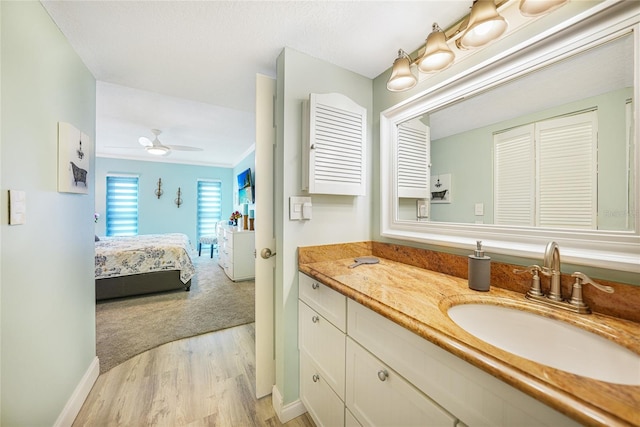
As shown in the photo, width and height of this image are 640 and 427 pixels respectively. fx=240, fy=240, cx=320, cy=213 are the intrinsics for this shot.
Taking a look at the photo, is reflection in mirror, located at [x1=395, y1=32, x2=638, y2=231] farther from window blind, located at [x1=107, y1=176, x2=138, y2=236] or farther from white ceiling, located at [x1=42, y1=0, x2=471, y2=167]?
window blind, located at [x1=107, y1=176, x2=138, y2=236]

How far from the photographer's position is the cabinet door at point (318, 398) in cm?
108

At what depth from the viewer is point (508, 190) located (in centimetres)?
104

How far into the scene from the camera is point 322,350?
1181 millimetres

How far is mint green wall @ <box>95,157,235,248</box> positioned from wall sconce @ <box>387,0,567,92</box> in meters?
5.82

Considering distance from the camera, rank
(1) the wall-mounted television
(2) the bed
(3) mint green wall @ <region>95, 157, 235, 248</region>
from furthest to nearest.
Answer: (3) mint green wall @ <region>95, 157, 235, 248</region>, (1) the wall-mounted television, (2) the bed

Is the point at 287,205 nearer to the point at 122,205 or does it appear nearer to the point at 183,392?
the point at 183,392

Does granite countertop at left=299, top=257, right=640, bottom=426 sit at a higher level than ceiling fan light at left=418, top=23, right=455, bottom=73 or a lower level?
lower

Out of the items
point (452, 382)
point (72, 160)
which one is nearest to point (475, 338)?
point (452, 382)

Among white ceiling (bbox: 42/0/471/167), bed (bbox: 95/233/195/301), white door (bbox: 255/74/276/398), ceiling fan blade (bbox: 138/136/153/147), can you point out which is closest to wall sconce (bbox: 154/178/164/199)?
bed (bbox: 95/233/195/301)

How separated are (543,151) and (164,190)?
256 inches

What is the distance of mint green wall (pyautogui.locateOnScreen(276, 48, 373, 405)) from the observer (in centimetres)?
139

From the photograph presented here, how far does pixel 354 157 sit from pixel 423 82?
1.82 feet

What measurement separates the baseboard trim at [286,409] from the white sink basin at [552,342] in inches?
44.4

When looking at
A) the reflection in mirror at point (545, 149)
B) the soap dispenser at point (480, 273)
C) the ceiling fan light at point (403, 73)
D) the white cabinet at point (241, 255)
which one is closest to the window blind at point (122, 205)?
the white cabinet at point (241, 255)
